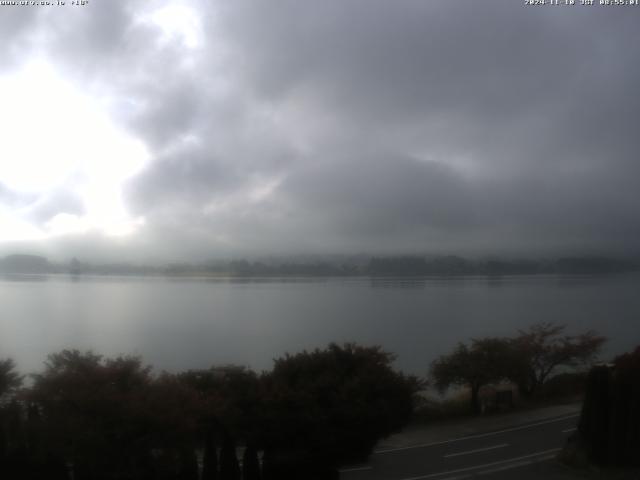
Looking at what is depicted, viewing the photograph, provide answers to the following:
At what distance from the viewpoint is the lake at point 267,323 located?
39.6 meters

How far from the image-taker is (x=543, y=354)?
29.8 metres

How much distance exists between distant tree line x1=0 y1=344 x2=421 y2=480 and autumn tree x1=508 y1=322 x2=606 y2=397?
37.6 ft

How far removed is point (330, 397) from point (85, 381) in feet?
21.5

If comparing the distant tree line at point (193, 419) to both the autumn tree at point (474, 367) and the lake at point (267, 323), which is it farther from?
the lake at point (267, 323)

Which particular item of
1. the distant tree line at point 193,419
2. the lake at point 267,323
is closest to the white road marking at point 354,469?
the distant tree line at point 193,419

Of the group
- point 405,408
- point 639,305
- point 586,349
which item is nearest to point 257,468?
point 405,408

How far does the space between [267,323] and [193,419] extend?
4654 cm

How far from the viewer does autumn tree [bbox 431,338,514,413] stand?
24359 mm

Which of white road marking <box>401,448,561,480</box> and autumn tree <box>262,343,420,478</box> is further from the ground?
autumn tree <box>262,343,420,478</box>

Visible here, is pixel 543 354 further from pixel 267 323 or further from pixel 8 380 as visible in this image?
pixel 267 323

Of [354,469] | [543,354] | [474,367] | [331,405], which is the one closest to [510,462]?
[354,469]

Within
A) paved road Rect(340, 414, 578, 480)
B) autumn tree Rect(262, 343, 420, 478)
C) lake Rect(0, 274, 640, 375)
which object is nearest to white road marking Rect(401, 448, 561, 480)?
paved road Rect(340, 414, 578, 480)

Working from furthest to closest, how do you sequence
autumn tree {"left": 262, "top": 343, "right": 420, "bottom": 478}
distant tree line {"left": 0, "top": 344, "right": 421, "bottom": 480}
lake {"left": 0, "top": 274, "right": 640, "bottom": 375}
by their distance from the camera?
lake {"left": 0, "top": 274, "right": 640, "bottom": 375} < autumn tree {"left": 262, "top": 343, "right": 420, "bottom": 478} < distant tree line {"left": 0, "top": 344, "right": 421, "bottom": 480}

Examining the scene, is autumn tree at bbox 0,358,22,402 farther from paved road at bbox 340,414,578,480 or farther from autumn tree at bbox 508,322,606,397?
autumn tree at bbox 508,322,606,397
